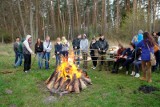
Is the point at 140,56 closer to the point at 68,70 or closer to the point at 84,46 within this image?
the point at 84,46

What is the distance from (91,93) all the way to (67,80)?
3.51 ft

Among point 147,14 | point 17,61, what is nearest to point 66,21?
point 147,14

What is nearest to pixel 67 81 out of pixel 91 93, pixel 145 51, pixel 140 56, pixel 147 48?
pixel 91 93

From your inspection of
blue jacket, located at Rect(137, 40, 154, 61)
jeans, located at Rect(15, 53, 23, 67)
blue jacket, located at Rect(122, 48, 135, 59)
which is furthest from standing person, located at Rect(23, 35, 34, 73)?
blue jacket, located at Rect(137, 40, 154, 61)

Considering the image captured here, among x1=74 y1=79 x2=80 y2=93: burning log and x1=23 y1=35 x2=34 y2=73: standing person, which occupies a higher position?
x1=23 y1=35 x2=34 y2=73: standing person

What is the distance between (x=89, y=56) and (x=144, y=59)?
3.78 meters

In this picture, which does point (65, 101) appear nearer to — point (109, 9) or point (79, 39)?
point (79, 39)

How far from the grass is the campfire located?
245mm

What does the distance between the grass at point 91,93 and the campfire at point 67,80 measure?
245 millimetres

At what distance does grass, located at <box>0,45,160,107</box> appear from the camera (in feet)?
28.3

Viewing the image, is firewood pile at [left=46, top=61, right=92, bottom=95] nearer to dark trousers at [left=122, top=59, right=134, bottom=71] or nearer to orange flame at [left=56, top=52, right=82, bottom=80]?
orange flame at [left=56, top=52, right=82, bottom=80]

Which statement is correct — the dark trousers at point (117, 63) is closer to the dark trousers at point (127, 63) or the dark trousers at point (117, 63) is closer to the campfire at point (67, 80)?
the dark trousers at point (127, 63)

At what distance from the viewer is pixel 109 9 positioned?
4253 cm

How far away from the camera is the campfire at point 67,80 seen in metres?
9.78
